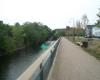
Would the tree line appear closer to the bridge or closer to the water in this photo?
the water

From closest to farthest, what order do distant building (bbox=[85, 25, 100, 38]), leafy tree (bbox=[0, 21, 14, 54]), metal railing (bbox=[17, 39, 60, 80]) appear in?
metal railing (bbox=[17, 39, 60, 80]) < leafy tree (bbox=[0, 21, 14, 54]) < distant building (bbox=[85, 25, 100, 38])

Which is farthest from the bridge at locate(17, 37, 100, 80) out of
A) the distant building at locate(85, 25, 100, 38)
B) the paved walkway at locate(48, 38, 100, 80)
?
the distant building at locate(85, 25, 100, 38)

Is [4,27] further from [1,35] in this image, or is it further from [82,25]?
[82,25]

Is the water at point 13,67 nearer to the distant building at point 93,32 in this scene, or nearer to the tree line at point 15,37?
the tree line at point 15,37

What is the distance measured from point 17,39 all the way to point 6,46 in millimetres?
18339

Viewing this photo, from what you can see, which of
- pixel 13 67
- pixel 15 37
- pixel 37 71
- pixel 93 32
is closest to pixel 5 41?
pixel 15 37

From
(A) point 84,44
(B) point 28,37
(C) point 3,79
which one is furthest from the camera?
(B) point 28,37

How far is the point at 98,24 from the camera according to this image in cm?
3766

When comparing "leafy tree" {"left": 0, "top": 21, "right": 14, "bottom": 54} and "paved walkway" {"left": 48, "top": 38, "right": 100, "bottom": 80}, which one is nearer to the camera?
"paved walkway" {"left": 48, "top": 38, "right": 100, "bottom": 80}

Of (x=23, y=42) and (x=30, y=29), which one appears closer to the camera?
(x=23, y=42)

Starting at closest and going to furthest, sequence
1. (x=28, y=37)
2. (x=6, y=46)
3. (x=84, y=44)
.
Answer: (x=84, y=44), (x=6, y=46), (x=28, y=37)

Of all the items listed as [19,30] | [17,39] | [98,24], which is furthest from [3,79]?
[19,30]

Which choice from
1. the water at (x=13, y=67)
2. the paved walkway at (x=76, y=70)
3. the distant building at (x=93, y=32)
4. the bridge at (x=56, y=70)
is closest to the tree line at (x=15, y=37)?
the water at (x=13, y=67)

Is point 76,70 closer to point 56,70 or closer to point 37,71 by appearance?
point 56,70
